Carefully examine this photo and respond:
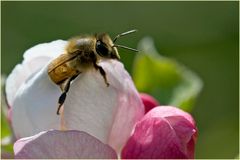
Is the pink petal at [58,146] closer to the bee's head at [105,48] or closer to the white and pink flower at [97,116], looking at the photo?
the white and pink flower at [97,116]

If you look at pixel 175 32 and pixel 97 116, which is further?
pixel 175 32

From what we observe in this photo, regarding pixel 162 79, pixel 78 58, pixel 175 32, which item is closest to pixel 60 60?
pixel 78 58

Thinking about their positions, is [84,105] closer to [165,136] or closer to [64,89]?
[64,89]

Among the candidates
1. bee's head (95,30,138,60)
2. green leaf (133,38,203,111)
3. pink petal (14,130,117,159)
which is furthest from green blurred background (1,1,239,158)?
pink petal (14,130,117,159)

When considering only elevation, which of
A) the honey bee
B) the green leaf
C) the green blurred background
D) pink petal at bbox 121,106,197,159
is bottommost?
the green blurred background

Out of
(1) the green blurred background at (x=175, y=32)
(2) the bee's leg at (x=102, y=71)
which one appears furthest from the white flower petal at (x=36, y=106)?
(1) the green blurred background at (x=175, y=32)

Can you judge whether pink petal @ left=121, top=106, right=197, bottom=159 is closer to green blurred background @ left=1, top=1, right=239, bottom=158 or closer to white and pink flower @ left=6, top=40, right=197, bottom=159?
white and pink flower @ left=6, top=40, right=197, bottom=159

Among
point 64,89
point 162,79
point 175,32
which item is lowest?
point 175,32
